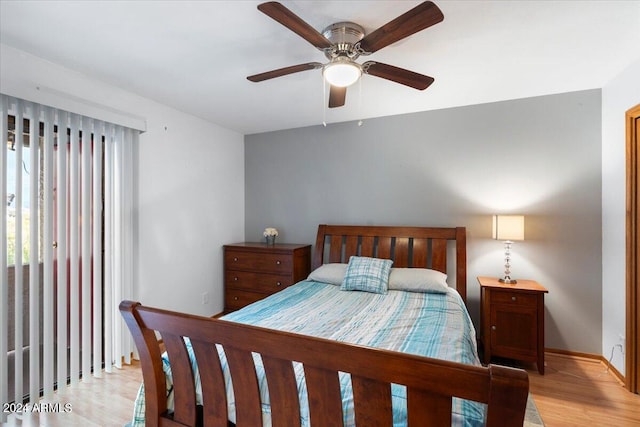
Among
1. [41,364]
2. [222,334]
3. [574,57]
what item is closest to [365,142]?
[574,57]

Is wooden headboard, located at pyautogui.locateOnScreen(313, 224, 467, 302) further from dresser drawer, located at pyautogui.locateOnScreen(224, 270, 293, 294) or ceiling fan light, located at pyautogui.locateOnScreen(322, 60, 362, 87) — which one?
ceiling fan light, located at pyautogui.locateOnScreen(322, 60, 362, 87)

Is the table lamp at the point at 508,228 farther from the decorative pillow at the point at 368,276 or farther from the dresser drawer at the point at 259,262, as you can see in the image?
the dresser drawer at the point at 259,262

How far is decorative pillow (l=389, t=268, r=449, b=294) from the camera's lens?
2620 millimetres

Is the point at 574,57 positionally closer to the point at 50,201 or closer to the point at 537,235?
the point at 537,235

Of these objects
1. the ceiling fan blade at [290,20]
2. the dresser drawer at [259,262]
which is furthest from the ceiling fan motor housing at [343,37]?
the dresser drawer at [259,262]

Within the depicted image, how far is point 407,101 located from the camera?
9.73 feet

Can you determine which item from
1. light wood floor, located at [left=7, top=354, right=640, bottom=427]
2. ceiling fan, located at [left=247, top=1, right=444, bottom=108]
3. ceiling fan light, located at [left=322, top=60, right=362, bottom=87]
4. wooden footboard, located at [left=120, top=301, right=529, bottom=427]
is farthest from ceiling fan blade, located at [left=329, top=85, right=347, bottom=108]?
light wood floor, located at [left=7, top=354, right=640, bottom=427]

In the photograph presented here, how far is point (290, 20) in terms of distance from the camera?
136 cm

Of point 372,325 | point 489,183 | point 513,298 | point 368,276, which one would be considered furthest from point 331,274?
point 489,183

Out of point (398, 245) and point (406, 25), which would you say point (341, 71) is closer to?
point (406, 25)

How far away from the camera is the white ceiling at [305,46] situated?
159 centimetres

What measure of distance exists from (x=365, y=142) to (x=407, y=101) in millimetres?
708

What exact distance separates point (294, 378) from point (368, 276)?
5.68 ft

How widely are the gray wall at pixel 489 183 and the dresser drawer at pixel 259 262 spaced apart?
56 centimetres
